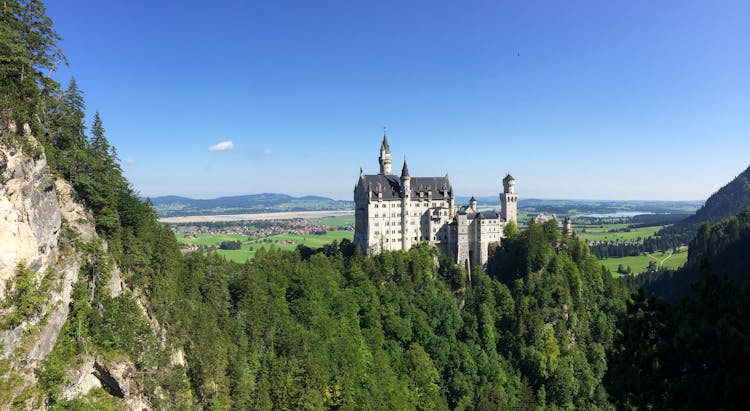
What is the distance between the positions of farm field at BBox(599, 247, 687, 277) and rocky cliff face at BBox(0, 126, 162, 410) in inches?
6700

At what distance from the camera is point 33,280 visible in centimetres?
3011

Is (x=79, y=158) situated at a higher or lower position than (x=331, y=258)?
higher

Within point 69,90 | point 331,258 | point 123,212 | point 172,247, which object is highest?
point 69,90

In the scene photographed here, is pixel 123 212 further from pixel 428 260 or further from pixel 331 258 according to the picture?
pixel 428 260

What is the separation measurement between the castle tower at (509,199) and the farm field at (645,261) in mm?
85274

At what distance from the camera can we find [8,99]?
3119 centimetres

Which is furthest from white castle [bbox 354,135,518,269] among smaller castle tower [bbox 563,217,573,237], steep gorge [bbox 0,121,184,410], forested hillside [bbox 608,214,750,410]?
forested hillside [bbox 608,214,750,410]

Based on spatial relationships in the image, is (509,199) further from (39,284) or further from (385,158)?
(39,284)

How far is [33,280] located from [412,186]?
258 ft

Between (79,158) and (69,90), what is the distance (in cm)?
755

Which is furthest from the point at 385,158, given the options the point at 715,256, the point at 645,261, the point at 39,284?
the point at 645,261

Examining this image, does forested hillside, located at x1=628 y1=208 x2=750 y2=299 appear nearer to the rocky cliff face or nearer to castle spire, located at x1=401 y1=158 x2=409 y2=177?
castle spire, located at x1=401 y1=158 x2=409 y2=177

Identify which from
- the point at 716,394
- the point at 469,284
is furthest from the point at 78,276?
the point at 469,284

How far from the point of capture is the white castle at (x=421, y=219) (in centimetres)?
9588
